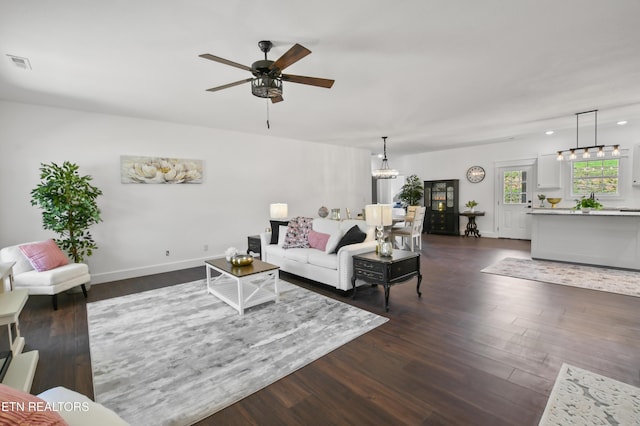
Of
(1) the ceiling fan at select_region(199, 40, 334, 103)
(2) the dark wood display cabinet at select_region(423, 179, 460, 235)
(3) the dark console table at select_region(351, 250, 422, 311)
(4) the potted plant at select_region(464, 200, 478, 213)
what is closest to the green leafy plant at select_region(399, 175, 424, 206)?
(2) the dark wood display cabinet at select_region(423, 179, 460, 235)

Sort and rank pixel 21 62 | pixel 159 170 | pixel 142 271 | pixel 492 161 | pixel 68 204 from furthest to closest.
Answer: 1. pixel 492 161
2. pixel 159 170
3. pixel 142 271
4. pixel 68 204
5. pixel 21 62

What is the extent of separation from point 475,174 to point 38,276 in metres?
10.00

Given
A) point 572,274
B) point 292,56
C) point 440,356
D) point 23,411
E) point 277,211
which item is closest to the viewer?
point 23,411

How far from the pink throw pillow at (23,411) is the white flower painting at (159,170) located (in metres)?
4.94

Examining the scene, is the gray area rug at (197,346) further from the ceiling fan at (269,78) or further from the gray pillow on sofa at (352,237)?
the ceiling fan at (269,78)

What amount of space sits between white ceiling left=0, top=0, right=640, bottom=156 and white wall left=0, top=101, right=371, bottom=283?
409 millimetres

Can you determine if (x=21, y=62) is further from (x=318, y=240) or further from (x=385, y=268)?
(x=385, y=268)

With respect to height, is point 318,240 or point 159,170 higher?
point 159,170

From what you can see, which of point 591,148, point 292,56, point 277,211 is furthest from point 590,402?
point 591,148

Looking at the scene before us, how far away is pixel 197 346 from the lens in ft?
8.95

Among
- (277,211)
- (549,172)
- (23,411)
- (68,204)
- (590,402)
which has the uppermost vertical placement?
(549,172)

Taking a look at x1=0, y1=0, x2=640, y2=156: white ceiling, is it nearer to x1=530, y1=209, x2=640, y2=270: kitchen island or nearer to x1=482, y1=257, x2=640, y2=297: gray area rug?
x1=530, y1=209, x2=640, y2=270: kitchen island

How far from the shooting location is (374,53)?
296 cm

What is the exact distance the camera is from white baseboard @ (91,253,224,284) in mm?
4848
